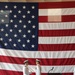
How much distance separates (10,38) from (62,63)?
131 cm

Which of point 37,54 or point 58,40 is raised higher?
point 58,40

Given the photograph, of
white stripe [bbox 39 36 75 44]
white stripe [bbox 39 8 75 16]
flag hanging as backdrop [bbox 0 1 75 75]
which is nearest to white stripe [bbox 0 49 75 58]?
flag hanging as backdrop [bbox 0 1 75 75]

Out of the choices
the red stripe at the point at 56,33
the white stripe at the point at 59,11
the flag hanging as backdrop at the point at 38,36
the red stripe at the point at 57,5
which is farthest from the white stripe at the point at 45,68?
the red stripe at the point at 57,5

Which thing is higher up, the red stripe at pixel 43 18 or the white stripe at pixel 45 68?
the red stripe at pixel 43 18

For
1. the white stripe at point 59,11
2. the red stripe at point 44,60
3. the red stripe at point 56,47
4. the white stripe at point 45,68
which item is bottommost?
the white stripe at point 45,68

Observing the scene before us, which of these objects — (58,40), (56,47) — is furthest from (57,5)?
(56,47)

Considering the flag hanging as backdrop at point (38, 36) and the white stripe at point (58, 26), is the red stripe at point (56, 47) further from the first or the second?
the white stripe at point (58, 26)

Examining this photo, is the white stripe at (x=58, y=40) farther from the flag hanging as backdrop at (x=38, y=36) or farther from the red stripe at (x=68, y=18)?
the red stripe at (x=68, y=18)

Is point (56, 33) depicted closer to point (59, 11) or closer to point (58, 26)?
point (58, 26)

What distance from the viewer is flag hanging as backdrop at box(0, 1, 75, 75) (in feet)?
15.5

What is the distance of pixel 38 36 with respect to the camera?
4777 mm

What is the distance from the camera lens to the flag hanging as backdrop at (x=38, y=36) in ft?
15.5

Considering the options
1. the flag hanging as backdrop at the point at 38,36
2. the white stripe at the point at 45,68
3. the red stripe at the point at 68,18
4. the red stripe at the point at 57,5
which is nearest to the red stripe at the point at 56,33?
the flag hanging as backdrop at the point at 38,36

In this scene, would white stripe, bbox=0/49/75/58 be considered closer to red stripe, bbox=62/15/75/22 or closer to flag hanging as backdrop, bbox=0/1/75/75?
flag hanging as backdrop, bbox=0/1/75/75
